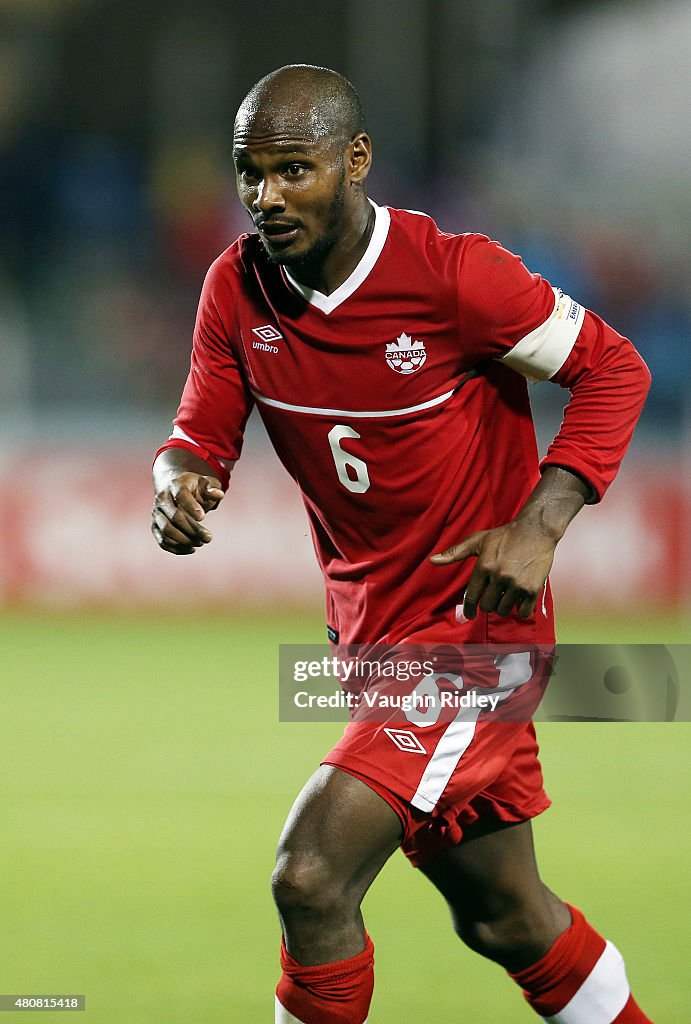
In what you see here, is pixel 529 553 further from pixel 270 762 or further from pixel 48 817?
pixel 270 762

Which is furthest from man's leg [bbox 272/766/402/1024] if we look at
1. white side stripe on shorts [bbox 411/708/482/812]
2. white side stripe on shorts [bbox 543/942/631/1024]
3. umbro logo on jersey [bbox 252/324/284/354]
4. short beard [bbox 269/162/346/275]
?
short beard [bbox 269/162/346/275]

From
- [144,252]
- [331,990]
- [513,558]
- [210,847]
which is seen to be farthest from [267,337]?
[144,252]

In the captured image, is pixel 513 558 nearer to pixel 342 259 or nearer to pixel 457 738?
pixel 457 738

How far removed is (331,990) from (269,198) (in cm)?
147

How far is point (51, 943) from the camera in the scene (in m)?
4.13

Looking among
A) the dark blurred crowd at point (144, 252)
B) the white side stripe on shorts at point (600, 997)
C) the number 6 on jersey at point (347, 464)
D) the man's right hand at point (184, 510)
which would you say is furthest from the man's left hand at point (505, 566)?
the dark blurred crowd at point (144, 252)

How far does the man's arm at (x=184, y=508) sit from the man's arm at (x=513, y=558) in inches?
18.0

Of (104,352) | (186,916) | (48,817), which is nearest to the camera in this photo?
(186,916)

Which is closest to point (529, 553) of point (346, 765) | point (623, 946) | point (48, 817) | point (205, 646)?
point (346, 765)

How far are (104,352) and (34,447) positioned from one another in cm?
152

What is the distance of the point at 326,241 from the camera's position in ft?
9.43

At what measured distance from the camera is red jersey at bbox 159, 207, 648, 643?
2.91 m

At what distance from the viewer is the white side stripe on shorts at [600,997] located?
10.3 feet

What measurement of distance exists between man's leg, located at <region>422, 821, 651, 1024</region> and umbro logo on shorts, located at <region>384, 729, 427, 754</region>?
31 centimetres
